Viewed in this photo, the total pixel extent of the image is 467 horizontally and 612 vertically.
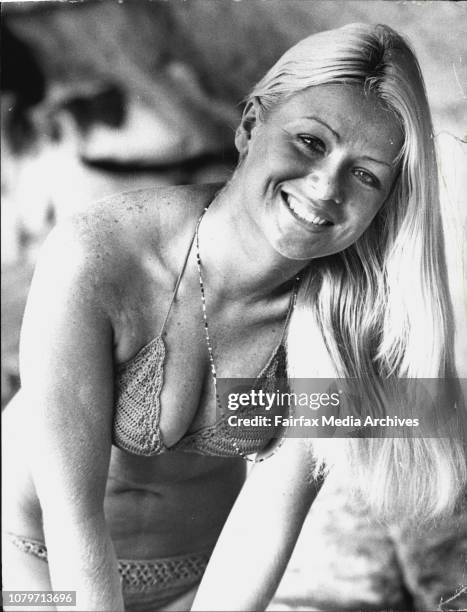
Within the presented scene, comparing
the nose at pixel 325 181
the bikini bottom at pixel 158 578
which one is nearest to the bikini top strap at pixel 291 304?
the nose at pixel 325 181

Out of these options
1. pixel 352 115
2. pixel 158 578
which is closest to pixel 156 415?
pixel 158 578

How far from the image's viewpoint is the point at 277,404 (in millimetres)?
980

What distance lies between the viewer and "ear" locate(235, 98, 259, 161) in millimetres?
917

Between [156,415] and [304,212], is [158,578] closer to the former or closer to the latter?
[156,415]

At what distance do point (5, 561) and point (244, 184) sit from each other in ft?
1.97

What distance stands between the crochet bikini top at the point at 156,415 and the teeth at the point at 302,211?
0.37 feet

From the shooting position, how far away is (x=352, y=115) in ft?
2.83

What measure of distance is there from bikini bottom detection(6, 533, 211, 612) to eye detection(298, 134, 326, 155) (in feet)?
1.84

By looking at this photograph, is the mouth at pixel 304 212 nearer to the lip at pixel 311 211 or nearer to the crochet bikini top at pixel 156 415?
the lip at pixel 311 211

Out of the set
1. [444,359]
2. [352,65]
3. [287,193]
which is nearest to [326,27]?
[352,65]

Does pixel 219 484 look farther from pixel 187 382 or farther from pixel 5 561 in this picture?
pixel 5 561

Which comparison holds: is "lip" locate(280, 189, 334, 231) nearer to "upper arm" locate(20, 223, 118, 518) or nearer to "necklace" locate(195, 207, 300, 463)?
"necklace" locate(195, 207, 300, 463)

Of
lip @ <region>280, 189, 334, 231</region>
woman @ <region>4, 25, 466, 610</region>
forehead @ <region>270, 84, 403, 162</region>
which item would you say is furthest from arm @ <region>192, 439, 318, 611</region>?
forehead @ <region>270, 84, 403, 162</region>

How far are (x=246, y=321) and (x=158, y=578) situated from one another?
1.30 ft
